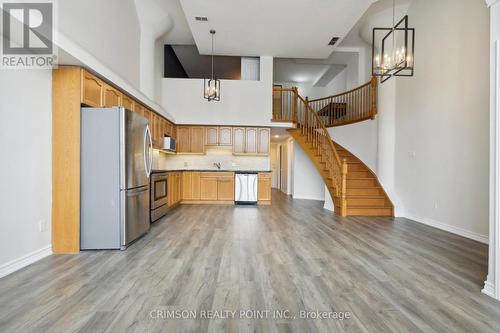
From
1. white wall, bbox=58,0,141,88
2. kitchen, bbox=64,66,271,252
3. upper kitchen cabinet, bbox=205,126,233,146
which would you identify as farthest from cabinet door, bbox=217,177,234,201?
white wall, bbox=58,0,141,88

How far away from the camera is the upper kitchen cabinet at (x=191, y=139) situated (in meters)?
7.59

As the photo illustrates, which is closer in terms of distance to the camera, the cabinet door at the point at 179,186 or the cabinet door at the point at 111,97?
the cabinet door at the point at 111,97

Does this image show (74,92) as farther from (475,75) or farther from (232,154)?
(475,75)

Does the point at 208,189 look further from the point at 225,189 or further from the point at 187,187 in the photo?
the point at 187,187

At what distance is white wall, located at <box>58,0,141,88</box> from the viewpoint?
3.08 metres

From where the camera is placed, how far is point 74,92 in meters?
3.11

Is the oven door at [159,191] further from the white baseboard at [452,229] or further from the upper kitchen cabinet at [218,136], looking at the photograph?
Answer: the white baseboard at [452,229]

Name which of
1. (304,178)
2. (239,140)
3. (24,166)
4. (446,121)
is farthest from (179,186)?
(446,121)

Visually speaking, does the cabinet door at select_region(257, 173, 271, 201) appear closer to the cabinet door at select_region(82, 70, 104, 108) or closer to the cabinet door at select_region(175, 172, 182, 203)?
the cabinet door at select_region(175, 172, 182, 203)

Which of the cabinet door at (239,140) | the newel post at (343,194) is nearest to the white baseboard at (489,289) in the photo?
the newel post at (343,194)

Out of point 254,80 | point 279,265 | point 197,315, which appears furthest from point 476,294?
point 254,80

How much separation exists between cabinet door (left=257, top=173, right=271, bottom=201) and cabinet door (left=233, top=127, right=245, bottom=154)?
1023 mm

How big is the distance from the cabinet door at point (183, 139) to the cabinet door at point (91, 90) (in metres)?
4.09

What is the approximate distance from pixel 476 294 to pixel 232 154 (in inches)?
244
